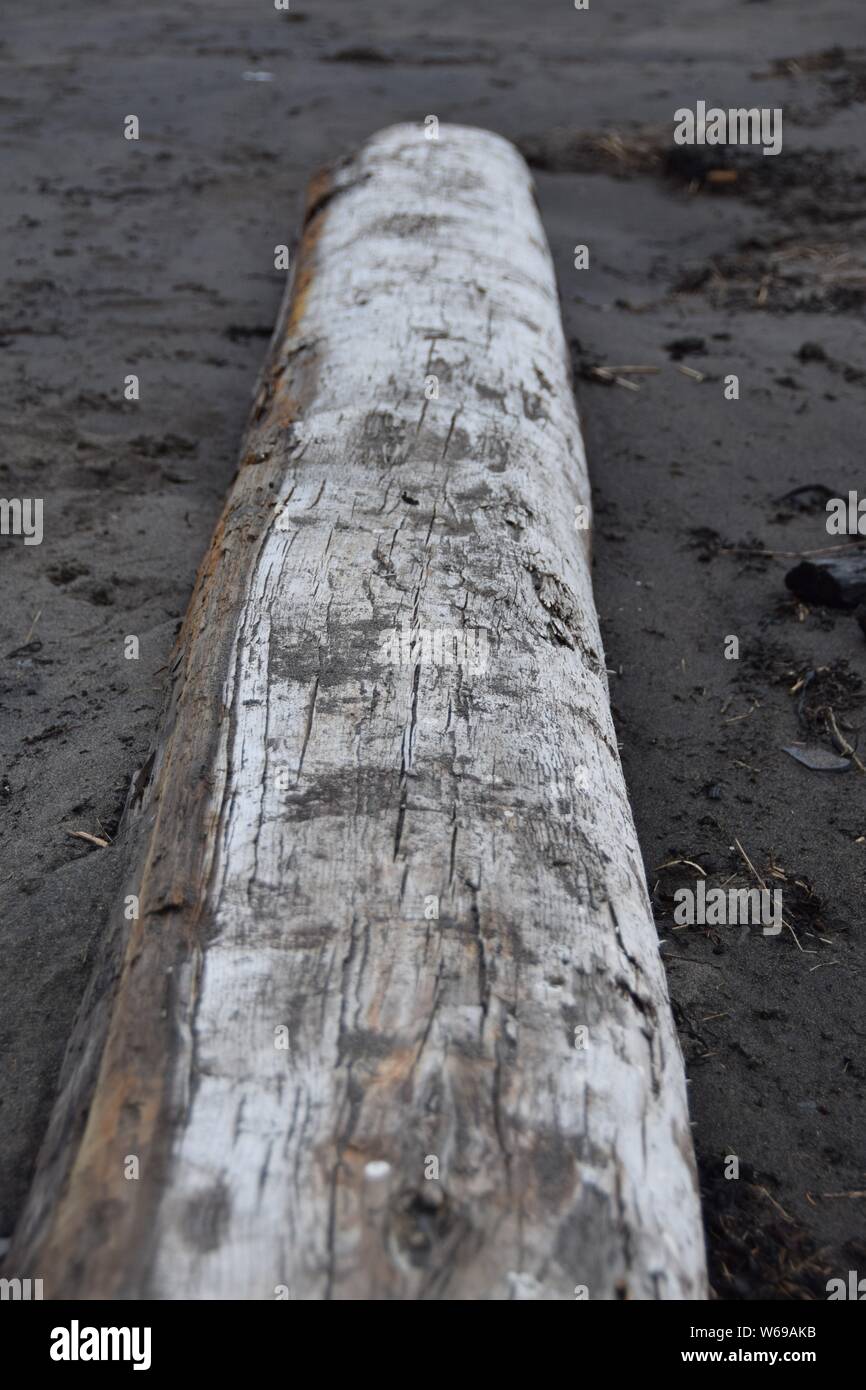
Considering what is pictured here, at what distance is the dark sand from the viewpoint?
2340mm

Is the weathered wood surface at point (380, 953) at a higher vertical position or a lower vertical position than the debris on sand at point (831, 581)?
lower

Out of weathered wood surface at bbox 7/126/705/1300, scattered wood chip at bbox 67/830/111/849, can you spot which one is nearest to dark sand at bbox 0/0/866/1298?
scattered wood chip at bbox 67/830/111/849

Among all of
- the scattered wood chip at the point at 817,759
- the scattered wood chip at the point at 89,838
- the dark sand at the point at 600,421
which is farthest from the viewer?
the scattered wood chip at the point at 817,759

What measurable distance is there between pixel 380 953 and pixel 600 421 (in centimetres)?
346

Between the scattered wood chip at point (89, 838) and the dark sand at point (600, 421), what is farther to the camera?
the scattered wood chip at point (89, 838)

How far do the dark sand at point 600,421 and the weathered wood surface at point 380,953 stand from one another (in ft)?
1.36

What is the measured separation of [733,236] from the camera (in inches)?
255

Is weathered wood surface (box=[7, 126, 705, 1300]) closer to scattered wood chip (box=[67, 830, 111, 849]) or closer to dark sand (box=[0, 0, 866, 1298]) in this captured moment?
scattered wood chip (box=[67, 830, 111, 849])

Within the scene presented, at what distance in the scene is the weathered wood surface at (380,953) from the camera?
1.49 metres

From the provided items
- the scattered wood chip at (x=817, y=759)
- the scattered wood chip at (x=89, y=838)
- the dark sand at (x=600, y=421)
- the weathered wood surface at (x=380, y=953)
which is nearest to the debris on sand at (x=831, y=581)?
the dark sand at (x=600, y=421)

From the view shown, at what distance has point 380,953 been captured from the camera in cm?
180

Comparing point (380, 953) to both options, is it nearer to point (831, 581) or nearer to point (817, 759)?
point (817, 759)

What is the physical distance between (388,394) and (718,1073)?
6.91 feet

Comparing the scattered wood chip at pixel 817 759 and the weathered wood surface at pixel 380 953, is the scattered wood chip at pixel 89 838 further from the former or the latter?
the scattered wood chip at pixel 817 759
